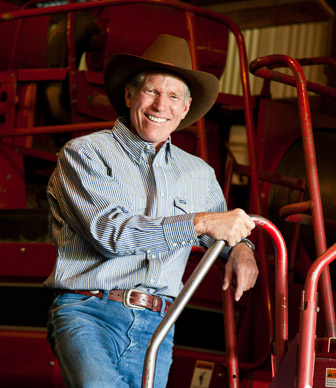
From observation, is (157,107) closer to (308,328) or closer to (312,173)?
(312,173)

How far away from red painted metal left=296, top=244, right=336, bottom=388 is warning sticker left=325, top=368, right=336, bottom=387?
5.5 inches

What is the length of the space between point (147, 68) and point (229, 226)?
97 cm

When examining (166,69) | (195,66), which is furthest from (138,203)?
(195,66)

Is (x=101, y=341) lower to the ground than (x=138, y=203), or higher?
lower

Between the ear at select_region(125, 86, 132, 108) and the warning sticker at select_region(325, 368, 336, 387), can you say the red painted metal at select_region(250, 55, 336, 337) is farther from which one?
the ear at select_region(125, 86, 132, 108)

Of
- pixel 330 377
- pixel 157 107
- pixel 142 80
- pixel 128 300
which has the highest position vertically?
pixel 142 80

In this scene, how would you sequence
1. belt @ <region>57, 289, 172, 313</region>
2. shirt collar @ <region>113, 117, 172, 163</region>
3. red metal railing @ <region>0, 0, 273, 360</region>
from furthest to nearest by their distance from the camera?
1. red metal railing @ <region>0, 0, 273, 360</region>
2. shirt collar @ <region>113, 117, 172, 163</region>
3. belt @ <region>57, 289, 172, 313</region>

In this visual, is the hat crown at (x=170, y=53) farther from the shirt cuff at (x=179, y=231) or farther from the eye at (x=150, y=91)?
the shirt cuff at (x=179, y=231)

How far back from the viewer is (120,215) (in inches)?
87.9

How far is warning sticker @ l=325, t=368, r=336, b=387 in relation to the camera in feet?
6.75

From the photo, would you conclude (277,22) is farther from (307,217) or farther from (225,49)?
(307,217)

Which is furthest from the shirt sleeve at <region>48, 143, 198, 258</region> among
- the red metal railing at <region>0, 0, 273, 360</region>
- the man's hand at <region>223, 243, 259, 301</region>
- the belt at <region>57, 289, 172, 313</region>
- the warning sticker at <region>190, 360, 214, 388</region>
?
the warning sticker at <region>190, 360, 214, 388</region>

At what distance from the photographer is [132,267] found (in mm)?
2340

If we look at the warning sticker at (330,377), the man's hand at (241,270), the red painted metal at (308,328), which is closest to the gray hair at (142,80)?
the man's hand at (241,270)
